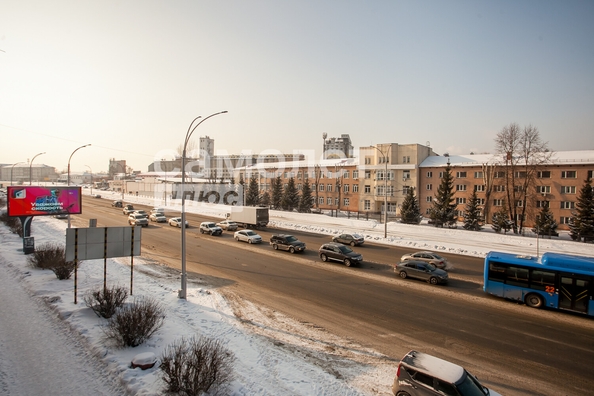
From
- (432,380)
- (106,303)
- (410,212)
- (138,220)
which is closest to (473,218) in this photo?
(410,212)

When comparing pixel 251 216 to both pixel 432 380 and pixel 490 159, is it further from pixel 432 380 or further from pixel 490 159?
pixel 490 159

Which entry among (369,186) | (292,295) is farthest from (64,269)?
(369,186)

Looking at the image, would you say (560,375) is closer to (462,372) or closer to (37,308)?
(462,372)

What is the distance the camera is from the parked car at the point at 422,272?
61.9ft

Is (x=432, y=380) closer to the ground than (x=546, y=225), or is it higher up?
closer to the ground

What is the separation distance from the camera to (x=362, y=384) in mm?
9031

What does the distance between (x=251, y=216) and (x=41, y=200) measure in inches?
830

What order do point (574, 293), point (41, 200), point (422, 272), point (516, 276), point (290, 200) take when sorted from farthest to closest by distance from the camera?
point (290, 200), point (41, 200), point (422, 272), point (516, 276), point (574, 293)

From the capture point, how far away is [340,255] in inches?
913

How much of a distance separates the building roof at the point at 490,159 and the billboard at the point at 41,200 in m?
50.6

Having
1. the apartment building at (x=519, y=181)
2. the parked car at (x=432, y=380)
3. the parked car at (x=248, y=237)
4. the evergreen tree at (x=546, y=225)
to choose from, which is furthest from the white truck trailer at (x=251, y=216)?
the evergreen tree at (x=546, y=225)

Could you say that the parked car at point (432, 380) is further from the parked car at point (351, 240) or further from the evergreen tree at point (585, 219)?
the evergreen tree at point (585, 219)

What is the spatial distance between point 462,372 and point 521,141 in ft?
159

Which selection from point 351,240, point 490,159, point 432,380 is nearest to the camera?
point 432,380
